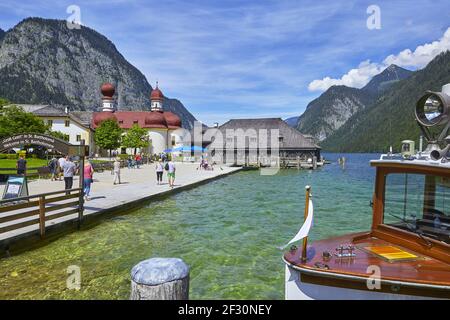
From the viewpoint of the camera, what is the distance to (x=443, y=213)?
618 centimetres

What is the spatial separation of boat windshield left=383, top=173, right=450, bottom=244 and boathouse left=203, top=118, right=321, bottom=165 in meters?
61.3

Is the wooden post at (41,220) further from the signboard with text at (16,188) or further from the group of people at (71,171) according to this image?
the group of people at (71,171)

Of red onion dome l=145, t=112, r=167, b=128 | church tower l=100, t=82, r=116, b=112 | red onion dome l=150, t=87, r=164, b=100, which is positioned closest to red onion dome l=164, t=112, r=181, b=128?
red onion dome l=145, t=112, r=167, b=128

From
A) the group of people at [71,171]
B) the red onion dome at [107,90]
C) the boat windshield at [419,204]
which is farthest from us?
the red onion dome at [107,90]

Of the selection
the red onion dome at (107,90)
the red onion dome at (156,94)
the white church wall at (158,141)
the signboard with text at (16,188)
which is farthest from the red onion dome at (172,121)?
the signboard with text at (16,188)

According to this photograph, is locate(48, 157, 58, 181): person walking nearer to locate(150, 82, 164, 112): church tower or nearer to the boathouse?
the boathouse

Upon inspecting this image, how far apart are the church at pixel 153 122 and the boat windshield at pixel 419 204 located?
83.6 m

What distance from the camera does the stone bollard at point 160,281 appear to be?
3.78m

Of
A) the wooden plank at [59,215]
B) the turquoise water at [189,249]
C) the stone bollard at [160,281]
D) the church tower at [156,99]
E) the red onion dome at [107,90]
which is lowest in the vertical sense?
the turquoise water at [189,249]

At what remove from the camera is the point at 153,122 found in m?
93.6

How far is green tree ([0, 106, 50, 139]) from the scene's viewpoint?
4606cm

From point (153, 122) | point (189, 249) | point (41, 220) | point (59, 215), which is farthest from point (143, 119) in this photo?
point (189, 249)

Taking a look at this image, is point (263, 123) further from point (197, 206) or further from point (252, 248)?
point (252, 248)

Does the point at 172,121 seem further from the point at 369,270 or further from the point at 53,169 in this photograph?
the point at 369,270
